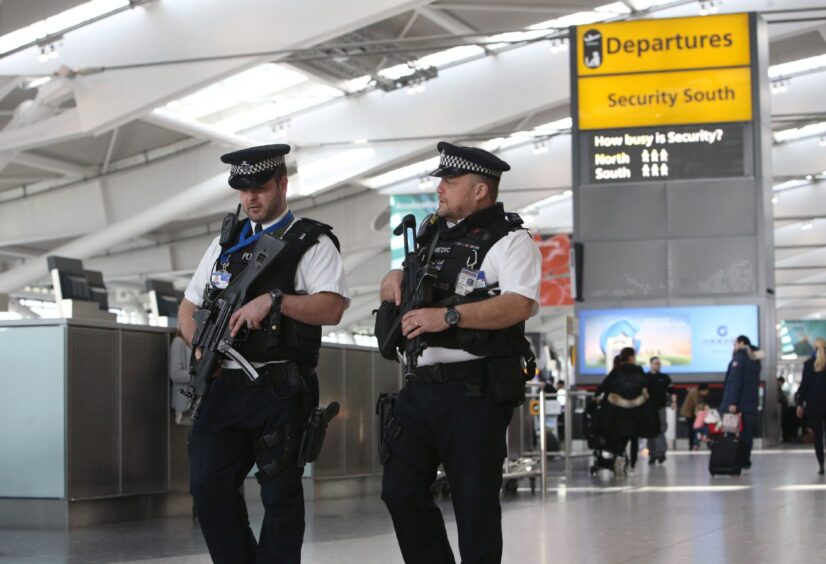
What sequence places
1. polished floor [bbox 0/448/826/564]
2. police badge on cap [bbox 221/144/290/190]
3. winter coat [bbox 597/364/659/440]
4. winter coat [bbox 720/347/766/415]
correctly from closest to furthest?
police badge on cap [bbox 221/144/290/190] → polished floor [bbox 0/448/826/564] → winter coat [bbox 720/347/766/415] → winter coat [bbox 597/364/659/440]

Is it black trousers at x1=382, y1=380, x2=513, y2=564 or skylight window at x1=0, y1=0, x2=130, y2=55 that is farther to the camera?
skylight window at x1=0, y1=0, x2=130, y2=55

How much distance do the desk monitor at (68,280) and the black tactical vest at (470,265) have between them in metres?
7.18

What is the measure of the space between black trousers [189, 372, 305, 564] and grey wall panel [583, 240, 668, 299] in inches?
645

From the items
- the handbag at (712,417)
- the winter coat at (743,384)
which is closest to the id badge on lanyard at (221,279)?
the winter coat at (743,384)

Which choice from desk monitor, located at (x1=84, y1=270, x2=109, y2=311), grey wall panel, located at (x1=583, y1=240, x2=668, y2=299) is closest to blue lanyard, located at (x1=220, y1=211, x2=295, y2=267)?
desk monitor, located at (x1=84, y1=270, x2=109, y2=311)

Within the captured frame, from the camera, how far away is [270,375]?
4.41 meters

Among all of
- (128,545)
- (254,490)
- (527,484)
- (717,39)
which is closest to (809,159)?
(717,39)

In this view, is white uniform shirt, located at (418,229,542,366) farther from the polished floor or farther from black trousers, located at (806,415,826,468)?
black trousers, located at (806,415,826,468)

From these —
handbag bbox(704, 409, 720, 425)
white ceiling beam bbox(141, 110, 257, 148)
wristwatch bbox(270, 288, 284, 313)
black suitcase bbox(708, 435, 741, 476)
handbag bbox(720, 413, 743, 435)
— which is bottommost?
black suitcase bbox(708, 435, 741, 476)

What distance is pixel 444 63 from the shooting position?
82.6 ft

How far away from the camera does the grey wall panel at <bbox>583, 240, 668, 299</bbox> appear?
802 inches

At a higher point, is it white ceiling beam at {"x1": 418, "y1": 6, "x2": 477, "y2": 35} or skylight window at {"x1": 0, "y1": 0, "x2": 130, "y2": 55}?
white ceiling beam at {"x1": 418, "y1": 6, "x2": 477, "y2": 35}

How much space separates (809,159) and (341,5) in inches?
667

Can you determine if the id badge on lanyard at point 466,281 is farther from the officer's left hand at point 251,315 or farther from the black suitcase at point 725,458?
the black suitcase at point 725,458
